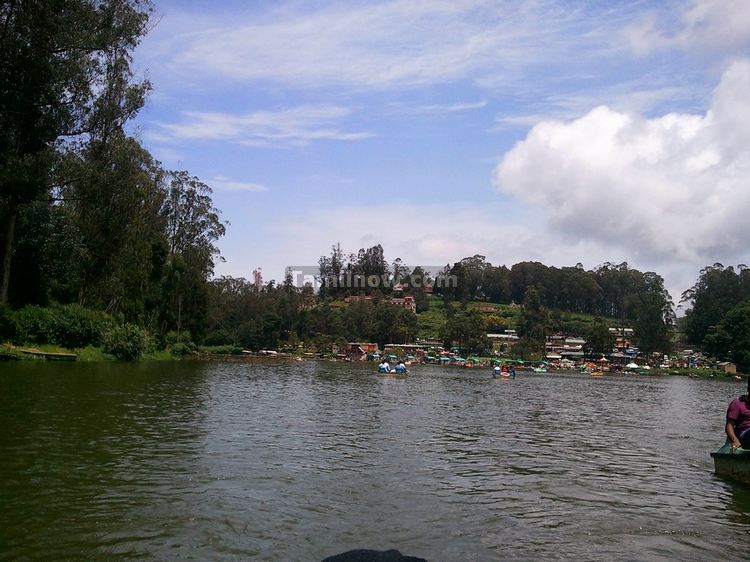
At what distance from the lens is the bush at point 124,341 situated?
5812 centimetres

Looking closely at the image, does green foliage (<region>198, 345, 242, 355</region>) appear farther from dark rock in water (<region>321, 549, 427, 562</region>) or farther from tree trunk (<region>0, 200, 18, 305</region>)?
dark rock in water (<region>321, 549, 427, 562</region>)

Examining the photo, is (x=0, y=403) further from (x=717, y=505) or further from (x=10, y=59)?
(x=10, y=59)

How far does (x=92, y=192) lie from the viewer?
49531mm

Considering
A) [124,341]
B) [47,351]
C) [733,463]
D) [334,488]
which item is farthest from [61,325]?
[733,463]

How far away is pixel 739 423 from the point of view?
15.9 metres

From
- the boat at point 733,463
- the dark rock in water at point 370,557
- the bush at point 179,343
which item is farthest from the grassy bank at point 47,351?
the dark rock in water at point 370,557

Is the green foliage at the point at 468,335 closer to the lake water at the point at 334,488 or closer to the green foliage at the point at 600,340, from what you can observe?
the green foliage at the point at 600,340

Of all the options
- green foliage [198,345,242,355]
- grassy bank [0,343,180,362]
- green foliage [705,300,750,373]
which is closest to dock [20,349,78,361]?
grassy bank [0,343,180,362]

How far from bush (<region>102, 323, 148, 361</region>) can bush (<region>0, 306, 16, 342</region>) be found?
1073 centimetres

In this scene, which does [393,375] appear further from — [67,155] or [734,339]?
[734,339]

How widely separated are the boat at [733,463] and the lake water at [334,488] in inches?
12.2

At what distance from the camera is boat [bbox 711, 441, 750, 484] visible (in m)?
15.6

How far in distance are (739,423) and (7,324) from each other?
155 ft

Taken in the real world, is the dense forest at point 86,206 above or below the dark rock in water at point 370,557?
above
